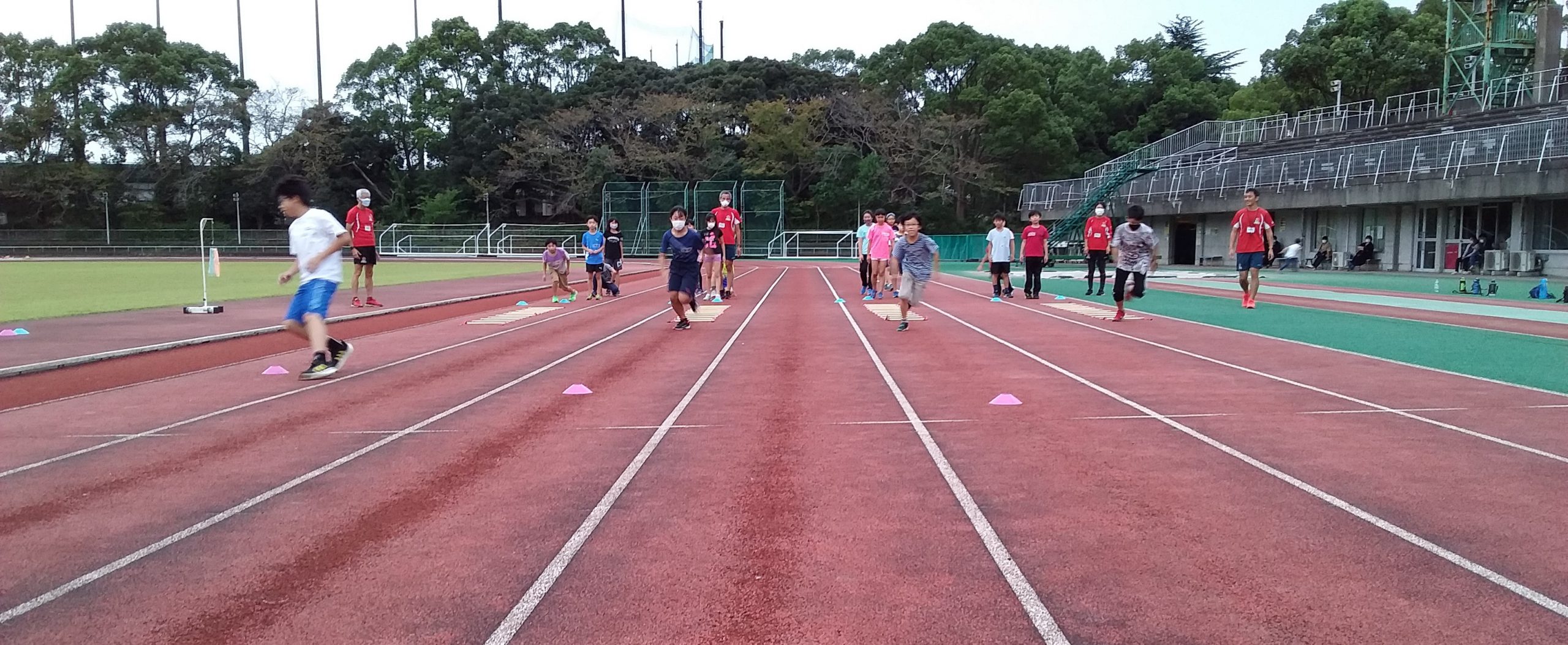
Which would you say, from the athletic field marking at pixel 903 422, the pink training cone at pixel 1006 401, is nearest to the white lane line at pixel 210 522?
the athletic field marking at pixel 903 422

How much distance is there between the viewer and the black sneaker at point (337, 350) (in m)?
8.59

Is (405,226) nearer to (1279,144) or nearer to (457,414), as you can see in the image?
(1279,144)

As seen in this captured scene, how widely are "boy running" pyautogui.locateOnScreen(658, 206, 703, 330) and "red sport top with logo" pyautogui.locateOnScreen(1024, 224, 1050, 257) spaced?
7168mm

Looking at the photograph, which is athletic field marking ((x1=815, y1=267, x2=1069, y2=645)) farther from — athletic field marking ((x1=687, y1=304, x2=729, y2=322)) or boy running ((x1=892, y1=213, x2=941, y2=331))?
athletic field marking ((x1=687, y1=304, x2=729, y2=322))

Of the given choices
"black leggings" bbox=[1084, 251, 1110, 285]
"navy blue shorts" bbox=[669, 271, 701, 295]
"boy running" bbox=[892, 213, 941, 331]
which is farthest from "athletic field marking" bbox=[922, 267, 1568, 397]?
"navy blue shorts" bbox=[669, 271, 701, 295]

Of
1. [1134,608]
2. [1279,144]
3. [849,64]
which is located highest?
[849,64]

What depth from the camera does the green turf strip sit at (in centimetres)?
1719

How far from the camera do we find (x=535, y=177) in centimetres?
5941

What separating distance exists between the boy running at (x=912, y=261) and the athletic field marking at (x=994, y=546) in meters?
5.11

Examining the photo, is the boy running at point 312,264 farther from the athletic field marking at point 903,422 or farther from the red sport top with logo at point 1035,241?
the red sport top with logo at point 1035,241

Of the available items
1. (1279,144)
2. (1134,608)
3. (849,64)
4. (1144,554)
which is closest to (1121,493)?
(1144,554)

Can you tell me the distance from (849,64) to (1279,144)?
3436 centimetres

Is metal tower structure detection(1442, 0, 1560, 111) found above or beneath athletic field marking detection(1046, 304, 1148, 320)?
above

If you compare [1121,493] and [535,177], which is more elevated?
[535,177]
